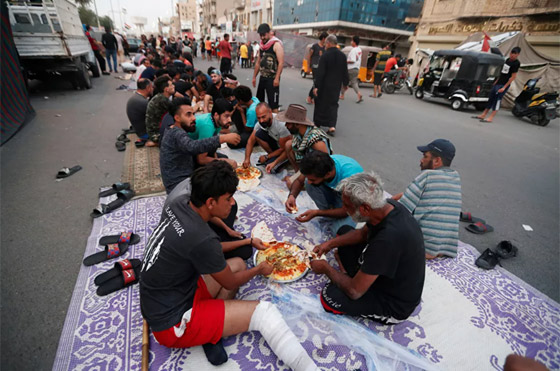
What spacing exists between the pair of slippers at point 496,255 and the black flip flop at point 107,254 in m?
3.86

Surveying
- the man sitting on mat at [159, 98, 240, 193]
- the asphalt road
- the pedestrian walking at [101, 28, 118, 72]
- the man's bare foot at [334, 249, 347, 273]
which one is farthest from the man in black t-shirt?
the pedestrian walking at [101, 28, 118, 72]

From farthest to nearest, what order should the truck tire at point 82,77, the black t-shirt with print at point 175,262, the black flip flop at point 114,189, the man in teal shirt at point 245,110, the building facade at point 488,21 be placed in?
the building facade at point 488,21
the truck tire at point 82,77
the man in teal shirt at point 245,110
the black flip flop at point 114,189
the black t-shirt with print at point 175,262

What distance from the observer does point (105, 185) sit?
406 centimetres

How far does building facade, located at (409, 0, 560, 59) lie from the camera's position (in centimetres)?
1229

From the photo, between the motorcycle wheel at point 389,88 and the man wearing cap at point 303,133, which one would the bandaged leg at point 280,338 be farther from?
the motorcycle wheel at point 389,88

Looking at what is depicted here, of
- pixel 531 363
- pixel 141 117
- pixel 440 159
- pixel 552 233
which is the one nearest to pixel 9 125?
pixel 141 117

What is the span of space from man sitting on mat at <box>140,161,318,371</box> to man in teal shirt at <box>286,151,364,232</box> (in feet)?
3.53

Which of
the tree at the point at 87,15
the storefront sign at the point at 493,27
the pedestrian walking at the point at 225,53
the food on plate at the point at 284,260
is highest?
the tree at the point at 87,15

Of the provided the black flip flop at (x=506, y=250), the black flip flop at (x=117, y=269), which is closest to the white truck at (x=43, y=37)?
the black flip flop at (x=117, y=269)

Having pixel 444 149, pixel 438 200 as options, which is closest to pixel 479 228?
pixel 438 200

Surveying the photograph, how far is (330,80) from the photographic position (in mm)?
6059

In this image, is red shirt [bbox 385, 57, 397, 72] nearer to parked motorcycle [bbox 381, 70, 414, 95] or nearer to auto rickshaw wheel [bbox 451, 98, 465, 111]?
parked motorcycle [bbox 381, 70, 414, 95]

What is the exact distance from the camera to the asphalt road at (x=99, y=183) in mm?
2328

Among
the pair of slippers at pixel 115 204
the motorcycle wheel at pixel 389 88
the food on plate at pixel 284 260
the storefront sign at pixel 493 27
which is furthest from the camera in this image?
the motorcycle wheel at pixel 389 88
